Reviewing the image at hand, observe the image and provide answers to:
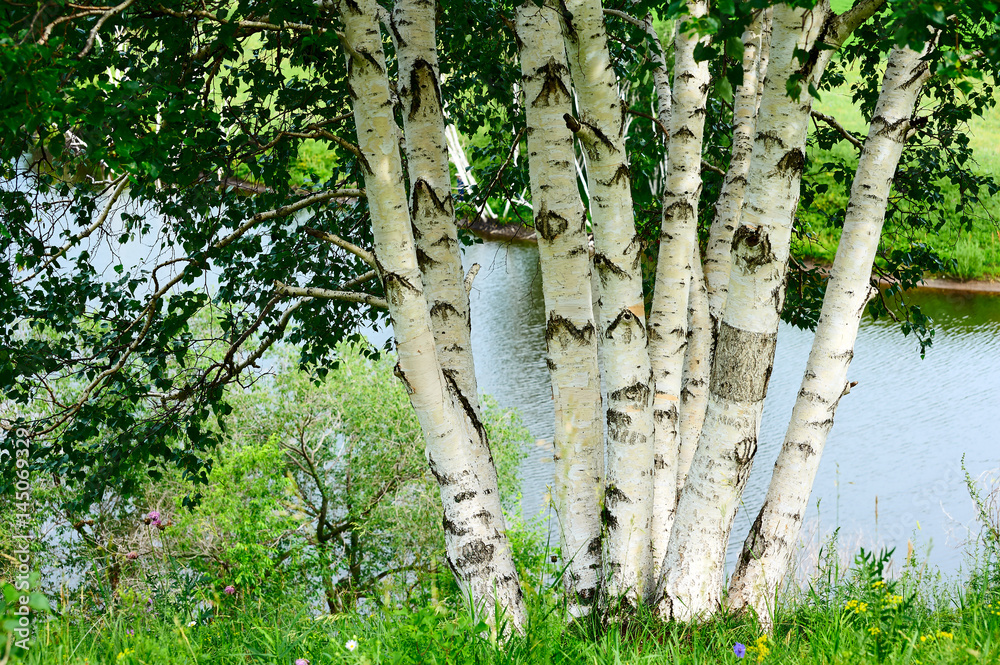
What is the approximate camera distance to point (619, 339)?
2.84 meters

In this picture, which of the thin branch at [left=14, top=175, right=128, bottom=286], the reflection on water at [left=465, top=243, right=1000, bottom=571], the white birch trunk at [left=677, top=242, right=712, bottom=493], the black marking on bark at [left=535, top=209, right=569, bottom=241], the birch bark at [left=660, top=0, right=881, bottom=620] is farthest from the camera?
the reflection on water at [left=465, top=243, right=1000, bottom=571]

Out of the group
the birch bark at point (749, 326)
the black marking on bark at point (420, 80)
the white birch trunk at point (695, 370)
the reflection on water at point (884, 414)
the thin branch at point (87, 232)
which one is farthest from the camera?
the reflection on water at point (884, 414)

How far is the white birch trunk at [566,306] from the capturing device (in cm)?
281

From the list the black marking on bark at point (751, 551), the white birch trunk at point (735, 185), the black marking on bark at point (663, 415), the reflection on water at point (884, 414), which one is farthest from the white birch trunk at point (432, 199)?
the reflection on water at point (884, 414)

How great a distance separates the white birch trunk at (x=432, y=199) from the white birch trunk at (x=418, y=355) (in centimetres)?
22

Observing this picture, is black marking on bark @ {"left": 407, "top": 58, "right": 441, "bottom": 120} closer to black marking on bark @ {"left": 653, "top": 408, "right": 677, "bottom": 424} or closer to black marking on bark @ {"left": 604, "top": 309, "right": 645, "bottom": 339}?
black marking on bark @ {"left": 604, "top": 309, "right": 645, "bottom": 339}

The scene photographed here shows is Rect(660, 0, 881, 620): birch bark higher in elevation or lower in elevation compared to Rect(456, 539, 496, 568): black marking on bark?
higher

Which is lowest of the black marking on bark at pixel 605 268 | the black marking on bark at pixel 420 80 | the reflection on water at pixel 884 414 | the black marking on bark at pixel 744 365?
the reflection on water at pixel 884 414

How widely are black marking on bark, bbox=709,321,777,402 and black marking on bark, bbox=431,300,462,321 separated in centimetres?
109

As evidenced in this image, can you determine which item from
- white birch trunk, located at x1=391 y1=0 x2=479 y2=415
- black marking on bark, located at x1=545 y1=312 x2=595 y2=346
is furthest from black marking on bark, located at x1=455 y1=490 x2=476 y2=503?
black marking on bark, located at x1=545 y1=312 x2=595 y2=346

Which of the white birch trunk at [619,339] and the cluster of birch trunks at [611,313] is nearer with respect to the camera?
the cluster of birch trunks at [611,313]

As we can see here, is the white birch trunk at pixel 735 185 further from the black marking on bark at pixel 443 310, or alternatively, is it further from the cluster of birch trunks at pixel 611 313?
the black marking on bark at pixel 443 310

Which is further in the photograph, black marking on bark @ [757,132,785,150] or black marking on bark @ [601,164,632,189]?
black marking on bark @ [601,164,632,189]

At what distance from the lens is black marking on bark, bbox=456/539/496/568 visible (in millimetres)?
2777
